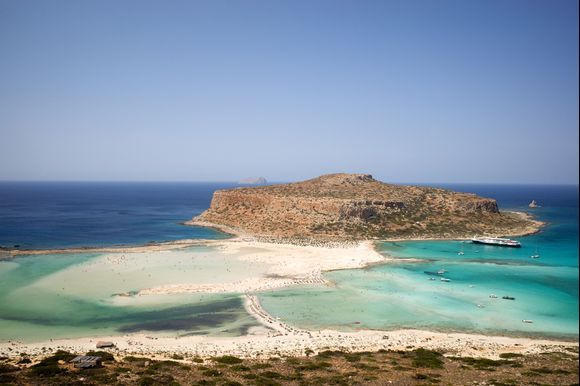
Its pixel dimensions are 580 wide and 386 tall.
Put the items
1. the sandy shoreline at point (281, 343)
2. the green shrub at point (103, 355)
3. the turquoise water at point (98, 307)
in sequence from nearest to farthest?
the green shrub at point (103, 355), the sandy shoreline at point (281, 343), the turquoise water at point (98, 307)

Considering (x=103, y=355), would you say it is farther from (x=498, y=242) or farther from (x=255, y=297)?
(x=498, y=242)

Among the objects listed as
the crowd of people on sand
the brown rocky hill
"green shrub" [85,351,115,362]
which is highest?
the brown rocky hill

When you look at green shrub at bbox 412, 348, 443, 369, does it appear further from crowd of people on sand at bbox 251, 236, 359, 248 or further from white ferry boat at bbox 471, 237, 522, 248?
white ferry boat at bbox 471, 237, 522, 248

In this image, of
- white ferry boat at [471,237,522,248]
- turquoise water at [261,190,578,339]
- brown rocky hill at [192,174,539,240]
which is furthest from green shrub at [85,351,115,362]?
white ferry boat at [471,237,522,248]

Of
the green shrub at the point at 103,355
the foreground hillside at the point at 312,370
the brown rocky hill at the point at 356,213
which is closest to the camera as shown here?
the foreground hillside at the point at 312,370

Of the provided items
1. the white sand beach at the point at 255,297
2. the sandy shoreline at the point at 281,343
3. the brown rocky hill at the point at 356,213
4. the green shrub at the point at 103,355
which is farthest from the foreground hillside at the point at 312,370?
the brown rocky hill at the point at 356,213

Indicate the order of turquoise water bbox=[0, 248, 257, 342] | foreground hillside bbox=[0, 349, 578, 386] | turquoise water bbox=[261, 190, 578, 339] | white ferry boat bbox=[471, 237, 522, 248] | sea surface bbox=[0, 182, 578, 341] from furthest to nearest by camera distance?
white ferry boat bbox=[471, 237, 522, 248], turquoise water bbox=[261, 190, 578, 339], sea surface bbox=[0, 182, 578, 341], turquoise water bbox=[0, 248, 257, 342], foreground hillside bbox=[0, 349, 578, 386]

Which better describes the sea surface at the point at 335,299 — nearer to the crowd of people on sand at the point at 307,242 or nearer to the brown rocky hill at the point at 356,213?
the crowd of people on sand at the point at 307,242

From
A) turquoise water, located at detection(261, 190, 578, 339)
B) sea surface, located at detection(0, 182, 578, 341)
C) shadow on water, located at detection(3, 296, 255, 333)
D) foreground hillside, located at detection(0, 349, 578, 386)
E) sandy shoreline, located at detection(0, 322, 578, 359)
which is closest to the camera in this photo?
foreground hillside, located at detection(0, 349, 578, 386)
